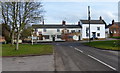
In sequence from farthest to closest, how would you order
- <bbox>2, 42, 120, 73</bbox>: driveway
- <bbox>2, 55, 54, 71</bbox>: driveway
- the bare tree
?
the bare tree
<bbox>2, 55, 54, 71</bbox>: driveway
<bbox>2, 42, 120, 73</bbox>: driveway

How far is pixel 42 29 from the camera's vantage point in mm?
83938

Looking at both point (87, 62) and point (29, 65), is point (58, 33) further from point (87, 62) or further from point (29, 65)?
point (29, 65)

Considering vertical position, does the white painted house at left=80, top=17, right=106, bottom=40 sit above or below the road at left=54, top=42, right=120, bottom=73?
above

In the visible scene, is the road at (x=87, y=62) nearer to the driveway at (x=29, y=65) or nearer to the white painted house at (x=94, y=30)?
the driveway at (x=29, y=65)

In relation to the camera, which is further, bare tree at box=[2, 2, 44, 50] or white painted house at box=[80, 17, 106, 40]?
white painted house at box=[80, 17, 106, 40]

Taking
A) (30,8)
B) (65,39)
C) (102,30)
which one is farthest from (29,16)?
(102,30)

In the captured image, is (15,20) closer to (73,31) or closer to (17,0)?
(17,0)

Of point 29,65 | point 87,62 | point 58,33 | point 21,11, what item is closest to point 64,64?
point 87,62

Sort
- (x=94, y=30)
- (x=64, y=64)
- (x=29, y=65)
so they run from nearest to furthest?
(x=29, y=65), (x=64, y=64), (x=94, y=30)

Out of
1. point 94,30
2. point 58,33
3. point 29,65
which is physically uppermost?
point 94,30

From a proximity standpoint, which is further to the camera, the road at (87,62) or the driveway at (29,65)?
the driveway at (29,65)

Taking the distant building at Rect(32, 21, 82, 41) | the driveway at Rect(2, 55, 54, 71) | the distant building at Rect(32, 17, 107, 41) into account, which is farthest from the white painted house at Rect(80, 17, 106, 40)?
the driveway at Rect(2, 55, 54, 71)

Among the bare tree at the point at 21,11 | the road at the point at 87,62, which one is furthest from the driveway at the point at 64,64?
the bare tree at the point at 21,11

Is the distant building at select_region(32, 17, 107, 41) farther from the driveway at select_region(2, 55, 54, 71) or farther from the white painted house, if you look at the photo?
the driveway at select_region(2, 55, 54, 71)
